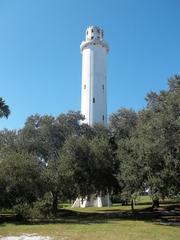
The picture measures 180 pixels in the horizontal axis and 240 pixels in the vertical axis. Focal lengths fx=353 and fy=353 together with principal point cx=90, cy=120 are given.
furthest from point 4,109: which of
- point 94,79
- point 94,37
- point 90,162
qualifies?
point 94,37

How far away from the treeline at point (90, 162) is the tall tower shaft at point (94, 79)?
35.9 feet

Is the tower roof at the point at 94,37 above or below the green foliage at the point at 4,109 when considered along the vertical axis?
above

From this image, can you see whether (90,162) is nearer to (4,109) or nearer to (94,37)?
(4,109)

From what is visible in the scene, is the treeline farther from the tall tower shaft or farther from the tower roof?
the tower roof

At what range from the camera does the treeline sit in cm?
2573

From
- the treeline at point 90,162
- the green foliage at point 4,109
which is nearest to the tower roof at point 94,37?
the treeline at point 90,162

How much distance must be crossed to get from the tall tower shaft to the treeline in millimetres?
10955

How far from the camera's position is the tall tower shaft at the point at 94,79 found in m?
53.5

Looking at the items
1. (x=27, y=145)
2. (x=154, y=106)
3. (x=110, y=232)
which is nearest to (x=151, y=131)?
(x=154, y=106)

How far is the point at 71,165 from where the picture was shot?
109 ft

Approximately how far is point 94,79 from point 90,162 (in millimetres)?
23031

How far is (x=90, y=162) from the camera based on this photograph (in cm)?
3431

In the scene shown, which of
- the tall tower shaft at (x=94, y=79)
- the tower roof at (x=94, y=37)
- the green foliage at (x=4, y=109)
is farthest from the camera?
the tower roof at (x=94, y=37)

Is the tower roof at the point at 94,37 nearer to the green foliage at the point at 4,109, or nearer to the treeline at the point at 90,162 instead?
the treeline at the point at 90,162
